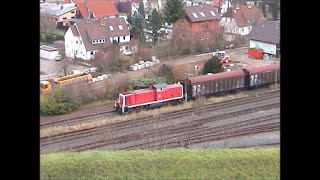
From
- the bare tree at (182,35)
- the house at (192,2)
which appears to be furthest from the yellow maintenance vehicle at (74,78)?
the house at (192,2)

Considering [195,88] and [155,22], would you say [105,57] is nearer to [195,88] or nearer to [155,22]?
[155,22]

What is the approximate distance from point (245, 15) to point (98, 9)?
621mm

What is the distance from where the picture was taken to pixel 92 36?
1.84 m

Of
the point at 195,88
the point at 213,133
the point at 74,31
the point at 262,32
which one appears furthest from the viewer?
the point at 195,88

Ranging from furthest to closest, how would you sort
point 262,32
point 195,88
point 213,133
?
point 195,88, point 213,133, point 262,32

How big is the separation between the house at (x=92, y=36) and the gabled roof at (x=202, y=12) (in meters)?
0.29

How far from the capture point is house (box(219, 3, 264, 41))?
6.10 feet

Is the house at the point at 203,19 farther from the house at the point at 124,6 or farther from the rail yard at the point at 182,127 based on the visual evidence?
the rail yard at the point at 182,127

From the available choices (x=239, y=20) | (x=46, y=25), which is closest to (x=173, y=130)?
(x=239, y=20)

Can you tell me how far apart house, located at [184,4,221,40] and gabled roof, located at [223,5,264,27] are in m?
0.06
